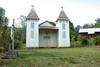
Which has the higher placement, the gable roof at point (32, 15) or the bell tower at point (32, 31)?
the gable roof at point (32, 15)

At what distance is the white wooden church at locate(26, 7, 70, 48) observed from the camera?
24.7 m

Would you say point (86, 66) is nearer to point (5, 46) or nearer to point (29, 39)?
point (5, 46)

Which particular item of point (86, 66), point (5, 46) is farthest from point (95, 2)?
point (5, 46)

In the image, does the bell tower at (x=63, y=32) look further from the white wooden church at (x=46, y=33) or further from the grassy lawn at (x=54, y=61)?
the grassy lawn at (x=54, y=61)

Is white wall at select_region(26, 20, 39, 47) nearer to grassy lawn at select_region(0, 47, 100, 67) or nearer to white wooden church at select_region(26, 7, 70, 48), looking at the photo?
white wooden church at select_region(26, 7, 70, 48)

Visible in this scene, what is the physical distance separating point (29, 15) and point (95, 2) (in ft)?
45.0

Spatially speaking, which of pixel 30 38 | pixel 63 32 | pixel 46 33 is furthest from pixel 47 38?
pixel 30 38

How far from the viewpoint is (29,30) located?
24.8m

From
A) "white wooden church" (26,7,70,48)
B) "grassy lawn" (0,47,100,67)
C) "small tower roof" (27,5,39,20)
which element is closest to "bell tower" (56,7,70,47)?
"white wooden church" (26,7,70,48)

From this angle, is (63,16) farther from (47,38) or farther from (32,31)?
(32,31)

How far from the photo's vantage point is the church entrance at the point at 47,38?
86.2 feet

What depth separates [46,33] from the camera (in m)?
26.6

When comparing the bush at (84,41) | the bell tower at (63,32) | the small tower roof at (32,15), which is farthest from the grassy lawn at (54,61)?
the bush at (84,41)

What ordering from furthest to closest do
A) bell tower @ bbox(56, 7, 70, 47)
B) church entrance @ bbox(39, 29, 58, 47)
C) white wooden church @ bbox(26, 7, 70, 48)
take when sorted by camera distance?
1. church entrance @ bbox(39, 29, 58, 47)
2. bell tower @ bbox(56, 7, 70, 47)
3. white wooden church @ bbox(26, 7, 70, 48)
